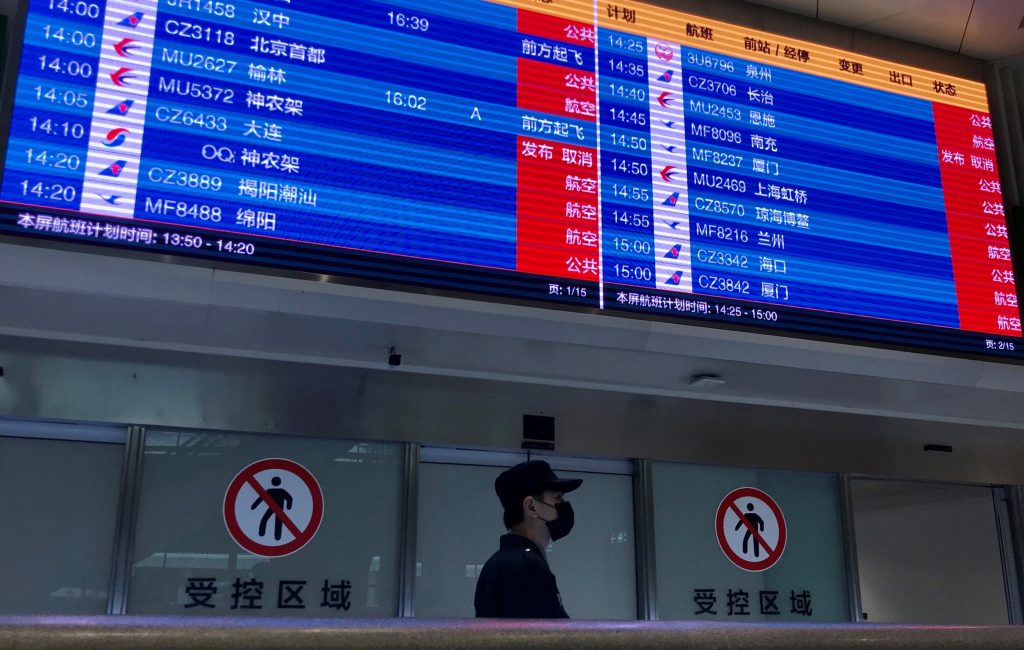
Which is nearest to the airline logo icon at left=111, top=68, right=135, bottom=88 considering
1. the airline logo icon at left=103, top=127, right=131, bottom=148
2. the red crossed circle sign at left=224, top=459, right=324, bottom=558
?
the airline logo icon at left=103, top=127, right=131, bottom=148

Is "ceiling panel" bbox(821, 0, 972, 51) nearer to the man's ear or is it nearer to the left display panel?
the left display panel

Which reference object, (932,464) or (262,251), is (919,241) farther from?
(262,251)

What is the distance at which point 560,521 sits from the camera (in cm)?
346

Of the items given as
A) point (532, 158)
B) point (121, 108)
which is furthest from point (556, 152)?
point (121, 108)

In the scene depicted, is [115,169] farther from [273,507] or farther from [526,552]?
[526,552]

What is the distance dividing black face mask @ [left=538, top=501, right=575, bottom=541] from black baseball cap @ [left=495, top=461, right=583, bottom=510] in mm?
60

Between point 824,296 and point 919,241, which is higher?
point 919,241

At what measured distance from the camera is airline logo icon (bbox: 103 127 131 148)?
3.29 metres

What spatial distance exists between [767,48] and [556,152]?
4.33ft

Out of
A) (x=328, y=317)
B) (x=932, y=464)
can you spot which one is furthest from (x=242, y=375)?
(x=932, y=464)

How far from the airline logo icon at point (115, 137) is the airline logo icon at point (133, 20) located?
16.0 inches

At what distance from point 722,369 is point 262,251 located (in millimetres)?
1965

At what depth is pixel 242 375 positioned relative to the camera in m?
3.91

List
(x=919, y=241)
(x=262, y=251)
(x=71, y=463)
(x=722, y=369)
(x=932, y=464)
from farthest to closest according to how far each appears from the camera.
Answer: (x=932, y=464) < (x=919, y=241) < (x=722, y=369) < (x=71, y=463) < (x=262, y=251)
